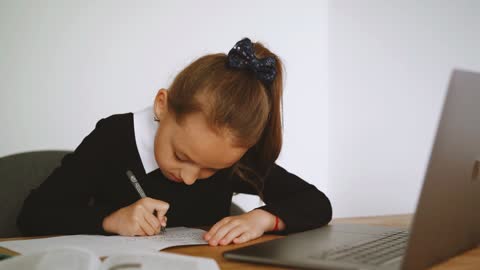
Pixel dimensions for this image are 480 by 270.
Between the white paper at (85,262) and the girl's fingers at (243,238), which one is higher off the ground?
the white paper at (85,262)

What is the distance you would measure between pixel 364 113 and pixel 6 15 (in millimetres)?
1316

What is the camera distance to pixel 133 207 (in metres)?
0.86

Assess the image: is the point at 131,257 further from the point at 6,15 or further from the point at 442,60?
the point at 442,60

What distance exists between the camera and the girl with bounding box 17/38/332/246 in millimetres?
885

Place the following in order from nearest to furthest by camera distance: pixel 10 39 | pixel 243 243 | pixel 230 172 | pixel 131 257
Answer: pixel 131 257, pixel 243 243, pixel 230 172, pixel 10 39

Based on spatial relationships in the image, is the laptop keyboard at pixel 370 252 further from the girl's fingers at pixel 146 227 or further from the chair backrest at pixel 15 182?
the chair backrest at pixel 15 182

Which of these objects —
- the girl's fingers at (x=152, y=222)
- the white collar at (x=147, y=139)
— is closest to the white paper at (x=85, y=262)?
the girl's fingers at (x=152, y=222)

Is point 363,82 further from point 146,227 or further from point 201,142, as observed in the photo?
point 146,227

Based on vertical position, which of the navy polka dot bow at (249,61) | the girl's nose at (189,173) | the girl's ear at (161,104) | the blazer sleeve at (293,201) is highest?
the navy polka dot bow at (249,61)

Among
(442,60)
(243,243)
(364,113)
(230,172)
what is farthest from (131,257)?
(442,60)

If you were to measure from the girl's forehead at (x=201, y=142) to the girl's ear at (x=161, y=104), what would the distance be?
3.3 inches

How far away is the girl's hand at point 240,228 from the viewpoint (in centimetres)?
78

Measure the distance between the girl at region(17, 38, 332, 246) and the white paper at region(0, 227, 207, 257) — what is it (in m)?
0.04

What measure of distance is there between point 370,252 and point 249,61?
48 cm
